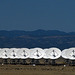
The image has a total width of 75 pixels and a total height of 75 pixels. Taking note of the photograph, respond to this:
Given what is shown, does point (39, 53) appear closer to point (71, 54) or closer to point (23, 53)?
point (23, 53)

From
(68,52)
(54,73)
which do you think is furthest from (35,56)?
(54,73)

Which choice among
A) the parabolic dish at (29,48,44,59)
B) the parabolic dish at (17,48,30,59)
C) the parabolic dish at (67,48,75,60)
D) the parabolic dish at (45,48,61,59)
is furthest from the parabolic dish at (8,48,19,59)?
the parabolic dish at (67,48,75,60)

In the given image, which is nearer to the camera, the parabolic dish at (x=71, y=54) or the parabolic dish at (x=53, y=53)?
the parabolic dish at (x=71, y=54)

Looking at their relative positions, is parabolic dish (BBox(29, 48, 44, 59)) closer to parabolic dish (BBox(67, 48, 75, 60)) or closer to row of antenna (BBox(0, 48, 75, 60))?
row of antenna (BBox(0, 48, 75, 60))

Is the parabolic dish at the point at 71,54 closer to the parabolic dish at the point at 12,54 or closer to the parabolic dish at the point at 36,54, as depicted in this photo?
the parabolic dish at the point at 36,54

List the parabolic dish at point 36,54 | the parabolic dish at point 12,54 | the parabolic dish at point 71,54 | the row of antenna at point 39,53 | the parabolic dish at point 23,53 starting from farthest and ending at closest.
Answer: the parabolic dish at point 12,54, the parabolic dish at point 23,53, the parabolic dish at point 36,54, the row of antenna at point 39,53, the parabolic dish at point 71,54

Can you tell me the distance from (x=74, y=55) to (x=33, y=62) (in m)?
9.53

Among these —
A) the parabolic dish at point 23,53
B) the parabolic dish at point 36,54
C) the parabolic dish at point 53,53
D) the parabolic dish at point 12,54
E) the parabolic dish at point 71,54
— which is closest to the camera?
the parabolic dish at point 71,54

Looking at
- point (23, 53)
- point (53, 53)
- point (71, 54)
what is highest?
point (23, 53)

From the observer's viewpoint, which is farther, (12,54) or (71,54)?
(12,54)

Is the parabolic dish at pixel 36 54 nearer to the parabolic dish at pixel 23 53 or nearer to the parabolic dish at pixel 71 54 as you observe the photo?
the parabolic dish at pixel 23 53

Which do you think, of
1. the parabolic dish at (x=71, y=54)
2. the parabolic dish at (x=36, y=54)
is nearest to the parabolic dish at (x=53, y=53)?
the parabolic dish at (x=36, y=54)

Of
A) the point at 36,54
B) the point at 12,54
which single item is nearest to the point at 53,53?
the point at 36,54

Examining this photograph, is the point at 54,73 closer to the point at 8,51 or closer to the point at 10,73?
the point at 10,73
